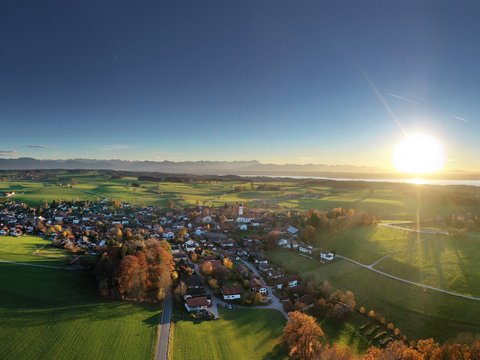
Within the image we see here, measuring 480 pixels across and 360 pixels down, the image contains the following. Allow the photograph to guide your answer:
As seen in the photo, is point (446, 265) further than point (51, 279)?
Yes

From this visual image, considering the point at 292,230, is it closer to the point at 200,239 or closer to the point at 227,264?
the point at 200,239

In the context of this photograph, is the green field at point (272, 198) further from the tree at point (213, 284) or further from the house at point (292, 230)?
the tree at point (213, 284)

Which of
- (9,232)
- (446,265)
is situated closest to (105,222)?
(9,232)

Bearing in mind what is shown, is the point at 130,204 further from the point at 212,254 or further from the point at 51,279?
the point at 51,279

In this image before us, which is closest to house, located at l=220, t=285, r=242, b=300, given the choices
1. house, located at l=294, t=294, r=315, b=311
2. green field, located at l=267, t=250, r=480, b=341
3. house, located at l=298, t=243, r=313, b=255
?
house, located at l=294, t=294, r=315, b=311

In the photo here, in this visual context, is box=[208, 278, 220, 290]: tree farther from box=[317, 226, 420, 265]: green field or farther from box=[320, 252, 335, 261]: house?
box=[317, 226, 420, 265]: green field

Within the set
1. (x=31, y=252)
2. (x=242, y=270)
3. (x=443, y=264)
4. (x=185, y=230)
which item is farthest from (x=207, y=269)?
(x=443, y=264)

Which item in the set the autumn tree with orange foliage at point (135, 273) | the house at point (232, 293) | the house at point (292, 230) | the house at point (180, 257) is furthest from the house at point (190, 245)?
the house at point (292, 230)
